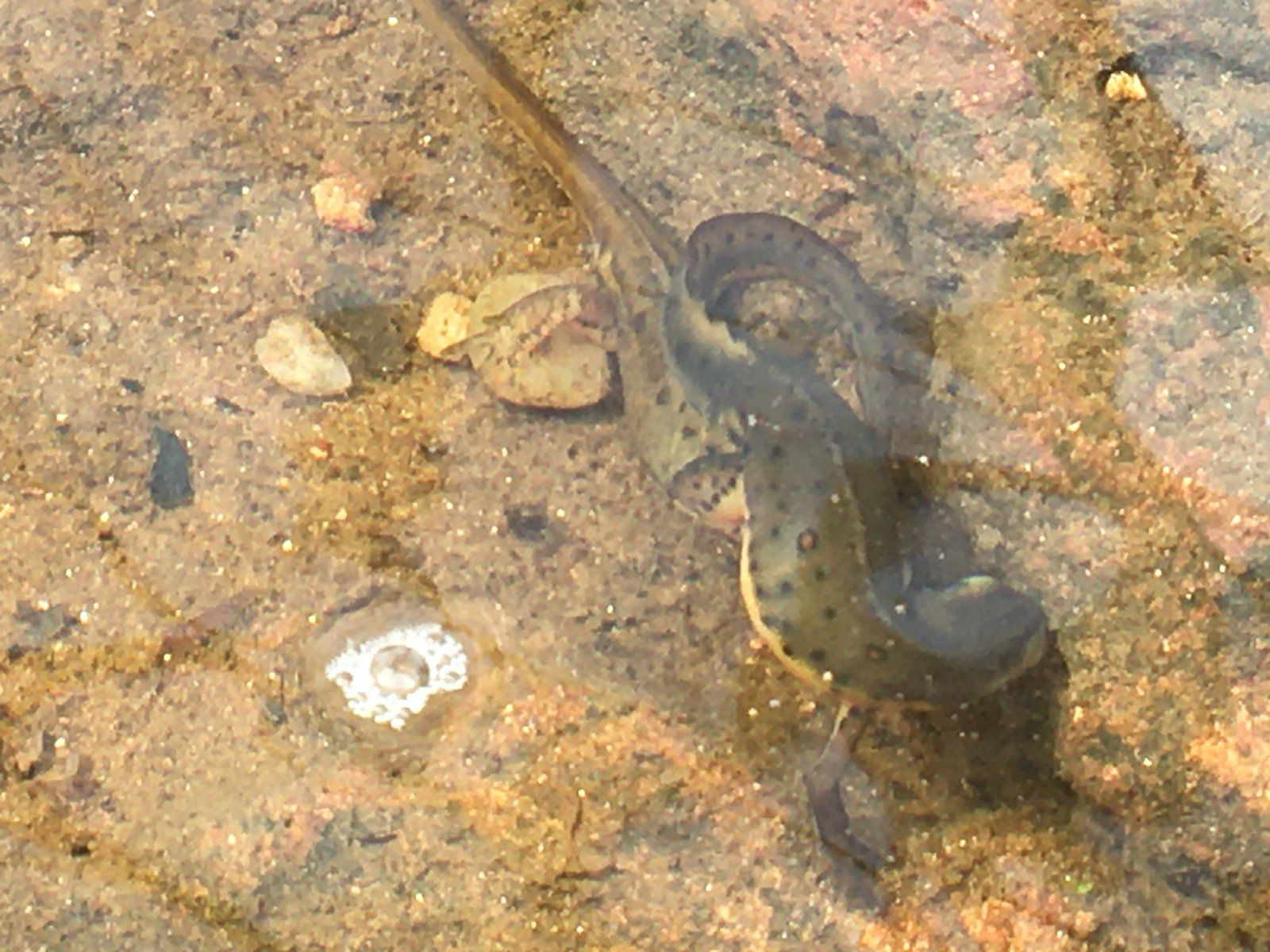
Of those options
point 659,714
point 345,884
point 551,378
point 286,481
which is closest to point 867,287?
point 551,378

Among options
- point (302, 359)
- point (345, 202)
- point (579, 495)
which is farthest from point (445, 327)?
point (579, 495)

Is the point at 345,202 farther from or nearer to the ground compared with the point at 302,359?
farther from the ground

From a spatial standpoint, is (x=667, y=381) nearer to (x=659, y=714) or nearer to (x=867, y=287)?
(x=867, y=287)

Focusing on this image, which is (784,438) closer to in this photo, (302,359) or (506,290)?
(506,290)

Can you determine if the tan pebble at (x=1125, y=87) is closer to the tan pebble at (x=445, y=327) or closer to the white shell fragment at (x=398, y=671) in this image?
the tan pebble at (x=445, y=327)

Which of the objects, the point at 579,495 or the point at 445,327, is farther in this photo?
the point at 445,327

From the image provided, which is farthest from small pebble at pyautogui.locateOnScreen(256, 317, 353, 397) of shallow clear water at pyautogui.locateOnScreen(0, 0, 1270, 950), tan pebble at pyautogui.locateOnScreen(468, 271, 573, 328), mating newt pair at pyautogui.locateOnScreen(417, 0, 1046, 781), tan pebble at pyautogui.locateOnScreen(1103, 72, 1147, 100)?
tan pebble at pyautogui.locateOnScreen(1103, 72, 1147, 100)
